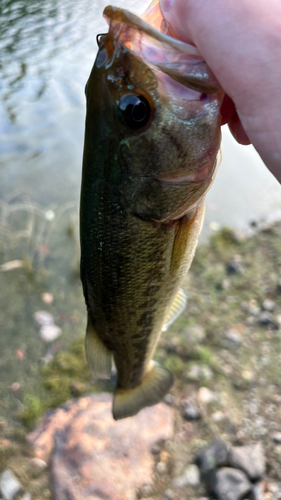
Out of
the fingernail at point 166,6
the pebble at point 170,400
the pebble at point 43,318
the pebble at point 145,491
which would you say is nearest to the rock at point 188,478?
the pebble at point 145,491

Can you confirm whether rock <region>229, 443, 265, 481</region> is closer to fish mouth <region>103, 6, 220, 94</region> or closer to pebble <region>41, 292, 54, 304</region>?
pebble <region>41, 292, 54, 304</region>

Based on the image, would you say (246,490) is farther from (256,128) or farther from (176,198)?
(256,128)

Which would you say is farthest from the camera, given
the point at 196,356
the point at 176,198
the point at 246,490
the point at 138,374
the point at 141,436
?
the point at 196,356

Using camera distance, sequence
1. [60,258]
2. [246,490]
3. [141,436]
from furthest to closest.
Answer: [60,258]
[141,436]
[246,490]

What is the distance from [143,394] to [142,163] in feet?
4.70

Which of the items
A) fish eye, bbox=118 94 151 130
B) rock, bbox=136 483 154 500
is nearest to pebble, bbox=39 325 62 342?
rock, bbox=136 483 154 500

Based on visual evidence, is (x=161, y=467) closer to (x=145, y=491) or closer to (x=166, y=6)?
(x=145, y=491)

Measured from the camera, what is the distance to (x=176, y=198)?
4.59 feet

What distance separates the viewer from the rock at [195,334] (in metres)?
3.69

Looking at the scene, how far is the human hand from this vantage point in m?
1.13

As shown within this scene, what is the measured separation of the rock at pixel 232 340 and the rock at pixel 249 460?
3.17ft

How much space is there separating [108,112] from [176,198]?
1.29 ft

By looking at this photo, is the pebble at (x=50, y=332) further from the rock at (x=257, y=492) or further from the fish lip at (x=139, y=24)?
the fish lip at (x=139, y=24)

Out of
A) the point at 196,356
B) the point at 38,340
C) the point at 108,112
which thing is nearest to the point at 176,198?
the point at 108,112
